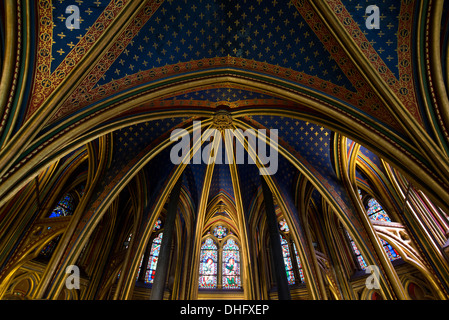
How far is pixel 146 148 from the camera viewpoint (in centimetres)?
1042

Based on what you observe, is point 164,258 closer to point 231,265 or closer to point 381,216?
point 231,265

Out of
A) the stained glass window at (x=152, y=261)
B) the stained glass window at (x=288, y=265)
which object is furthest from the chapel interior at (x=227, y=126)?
the stained glass window at (x=288, y=265)

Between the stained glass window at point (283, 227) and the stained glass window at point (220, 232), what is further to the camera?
the stained glass window at point (220, 232)

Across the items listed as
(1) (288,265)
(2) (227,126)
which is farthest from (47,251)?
(1) (288,265)

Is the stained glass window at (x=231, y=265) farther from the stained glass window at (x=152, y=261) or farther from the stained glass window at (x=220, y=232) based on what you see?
the stained glass window at (x=152, y=261)

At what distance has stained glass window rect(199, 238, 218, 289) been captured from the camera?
13953 millimetres

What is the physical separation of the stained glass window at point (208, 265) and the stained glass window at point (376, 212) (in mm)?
7606

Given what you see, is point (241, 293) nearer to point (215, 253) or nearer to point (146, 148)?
point (215, 253)

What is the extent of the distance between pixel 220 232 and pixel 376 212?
7864mm

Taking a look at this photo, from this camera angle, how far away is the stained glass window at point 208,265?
1395cm

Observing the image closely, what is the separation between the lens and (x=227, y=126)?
1018cm

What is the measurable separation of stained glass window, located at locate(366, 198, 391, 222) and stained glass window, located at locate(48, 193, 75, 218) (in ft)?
40.1

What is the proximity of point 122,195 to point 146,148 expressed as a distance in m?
4.29

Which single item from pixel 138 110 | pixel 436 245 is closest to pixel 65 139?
pixel 138 110
